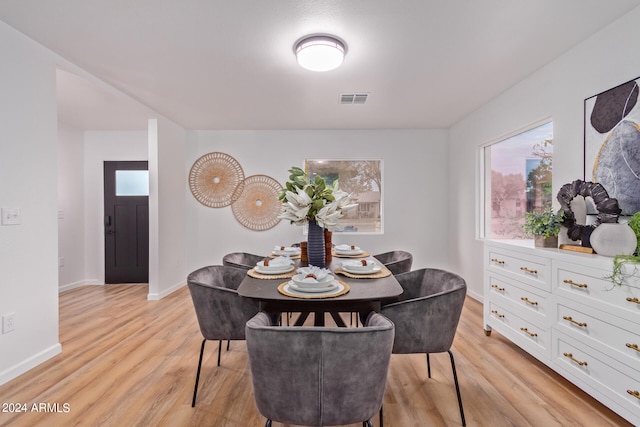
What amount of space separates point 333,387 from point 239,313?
34.2 inches

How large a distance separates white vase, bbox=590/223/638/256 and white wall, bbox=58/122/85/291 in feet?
19.9

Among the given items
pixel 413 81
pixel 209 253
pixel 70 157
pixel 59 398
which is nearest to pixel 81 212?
pixel 70 157

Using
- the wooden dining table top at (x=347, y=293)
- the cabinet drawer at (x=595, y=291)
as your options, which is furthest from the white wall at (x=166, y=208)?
the cabinet drawer at (x=595, y=291)

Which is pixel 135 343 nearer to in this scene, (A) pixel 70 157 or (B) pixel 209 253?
(B) pixel 209 253

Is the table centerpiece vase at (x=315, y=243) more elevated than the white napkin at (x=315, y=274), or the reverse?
the table centerpiece vase at (x=315, y=243)

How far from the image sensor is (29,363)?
2.24 metres

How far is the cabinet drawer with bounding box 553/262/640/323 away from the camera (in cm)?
157

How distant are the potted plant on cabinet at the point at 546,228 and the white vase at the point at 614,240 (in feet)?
1.15

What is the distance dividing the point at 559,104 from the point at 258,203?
3856 millimetres

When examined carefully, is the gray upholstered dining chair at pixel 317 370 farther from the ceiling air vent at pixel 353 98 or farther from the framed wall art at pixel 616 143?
the ceiling air vent at pixel 353 98

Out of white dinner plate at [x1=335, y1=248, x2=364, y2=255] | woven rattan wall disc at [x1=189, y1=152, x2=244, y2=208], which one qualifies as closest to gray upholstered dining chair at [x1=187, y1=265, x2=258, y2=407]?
white dinner plate at [x1=335, y1=248, x2=364, y2=255]

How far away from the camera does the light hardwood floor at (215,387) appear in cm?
174

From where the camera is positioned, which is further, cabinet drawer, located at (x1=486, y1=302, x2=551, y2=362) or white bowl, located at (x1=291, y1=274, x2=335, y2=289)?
cabinet drawer, located at (x1=486, y1=302, x2=551, y2=362)

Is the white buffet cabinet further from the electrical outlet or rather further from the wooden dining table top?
the electrical outlet
